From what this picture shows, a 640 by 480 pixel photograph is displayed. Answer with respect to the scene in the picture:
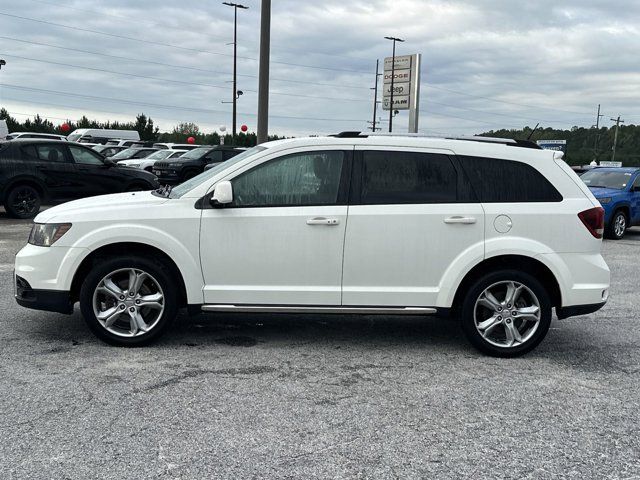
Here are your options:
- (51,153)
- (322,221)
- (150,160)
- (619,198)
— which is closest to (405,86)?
(150,160)

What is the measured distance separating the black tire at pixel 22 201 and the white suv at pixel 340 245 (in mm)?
9797

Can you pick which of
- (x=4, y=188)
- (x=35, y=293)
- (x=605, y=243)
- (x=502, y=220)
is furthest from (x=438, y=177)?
(x=4, y=188)

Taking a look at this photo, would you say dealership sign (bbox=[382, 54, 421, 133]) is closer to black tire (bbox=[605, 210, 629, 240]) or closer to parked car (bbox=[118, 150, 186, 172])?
parked car (bbox=[118, 150, 186, 172])

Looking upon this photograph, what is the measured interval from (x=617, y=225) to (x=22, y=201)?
Answer: 1336cm

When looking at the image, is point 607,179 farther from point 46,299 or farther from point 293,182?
point 46,299

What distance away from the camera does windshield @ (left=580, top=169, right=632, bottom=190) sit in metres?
15.3

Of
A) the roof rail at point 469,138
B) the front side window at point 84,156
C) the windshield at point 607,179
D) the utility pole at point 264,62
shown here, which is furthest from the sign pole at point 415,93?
the roof rail at point 469,138

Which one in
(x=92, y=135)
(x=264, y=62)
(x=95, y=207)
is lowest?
(x=95, y=207)

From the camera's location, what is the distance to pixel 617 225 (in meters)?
14.9

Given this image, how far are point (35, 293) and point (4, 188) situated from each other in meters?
A: 9.95

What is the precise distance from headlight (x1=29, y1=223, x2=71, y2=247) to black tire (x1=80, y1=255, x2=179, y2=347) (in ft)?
1.16

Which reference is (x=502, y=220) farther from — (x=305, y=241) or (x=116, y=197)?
(x=116, y=197)

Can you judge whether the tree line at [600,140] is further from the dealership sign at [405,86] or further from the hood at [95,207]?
the hood at [95,207]

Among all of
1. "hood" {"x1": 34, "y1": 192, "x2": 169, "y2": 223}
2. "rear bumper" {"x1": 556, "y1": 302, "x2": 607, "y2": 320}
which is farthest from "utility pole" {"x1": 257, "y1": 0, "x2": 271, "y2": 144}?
"rear bumper" {"x1": 556, "y1": 302, "x2": 607, "y2": 320}
